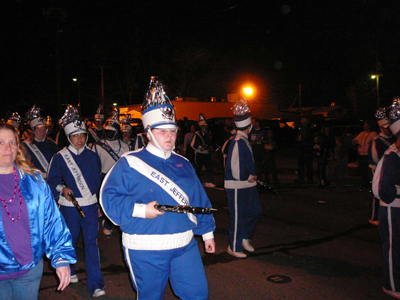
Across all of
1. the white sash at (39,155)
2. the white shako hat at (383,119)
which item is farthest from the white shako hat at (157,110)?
the white shako hat at (383,119)

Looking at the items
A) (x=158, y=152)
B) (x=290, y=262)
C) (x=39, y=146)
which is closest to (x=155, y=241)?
(x=158, y=152)

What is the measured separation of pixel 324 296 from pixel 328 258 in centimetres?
141

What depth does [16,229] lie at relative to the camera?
108 inches

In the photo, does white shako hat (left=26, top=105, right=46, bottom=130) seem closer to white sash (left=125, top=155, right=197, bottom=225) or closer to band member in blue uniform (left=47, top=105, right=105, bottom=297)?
band member in blue uniform (left=47, top=105, right=105, bottom=297)

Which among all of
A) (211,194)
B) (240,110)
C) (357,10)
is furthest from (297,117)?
(240,110)

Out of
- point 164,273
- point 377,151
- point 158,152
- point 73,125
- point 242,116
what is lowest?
point 164,273

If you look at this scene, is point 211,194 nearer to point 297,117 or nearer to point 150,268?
point 150,268

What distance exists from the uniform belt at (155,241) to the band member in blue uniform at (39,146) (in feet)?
13.0

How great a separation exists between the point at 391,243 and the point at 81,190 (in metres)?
3.65

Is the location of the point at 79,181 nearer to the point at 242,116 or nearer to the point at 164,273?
the point at 164,273

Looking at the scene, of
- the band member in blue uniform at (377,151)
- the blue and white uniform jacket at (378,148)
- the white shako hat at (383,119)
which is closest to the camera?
the band member in blue uniform at (377,151)

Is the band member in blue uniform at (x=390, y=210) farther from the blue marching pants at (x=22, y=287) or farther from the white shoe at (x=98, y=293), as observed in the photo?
the blue marching pants at (x=22, y=287)

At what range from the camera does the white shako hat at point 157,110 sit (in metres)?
3.30

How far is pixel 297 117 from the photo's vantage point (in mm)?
46219
